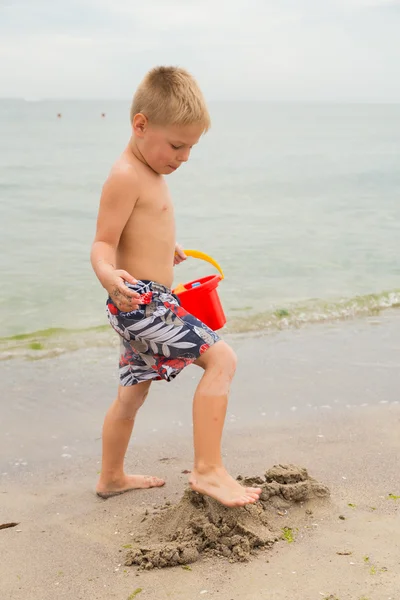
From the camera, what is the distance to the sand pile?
2.66 m

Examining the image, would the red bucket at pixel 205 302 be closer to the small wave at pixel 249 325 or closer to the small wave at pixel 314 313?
the small wave at pixel 249 325

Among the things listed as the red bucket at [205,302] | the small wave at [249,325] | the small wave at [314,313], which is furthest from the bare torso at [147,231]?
the small wave at [314,313]

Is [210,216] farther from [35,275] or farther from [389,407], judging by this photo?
[389,407]

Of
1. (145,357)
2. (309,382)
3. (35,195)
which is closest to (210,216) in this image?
(35,195)

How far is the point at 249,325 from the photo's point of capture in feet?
21.5

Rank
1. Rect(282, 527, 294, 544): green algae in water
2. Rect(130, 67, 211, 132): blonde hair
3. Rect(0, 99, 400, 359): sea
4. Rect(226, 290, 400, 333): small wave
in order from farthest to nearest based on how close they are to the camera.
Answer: Rect(0, 99, 400, 359): sea
Rect(226, 290, 400, 333): small wave
Rect(130, 67, 211, 132): blonde hair
Rect(282, 527, 294, 544): green algae in water

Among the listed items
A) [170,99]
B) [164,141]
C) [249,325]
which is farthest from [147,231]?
[249,325]

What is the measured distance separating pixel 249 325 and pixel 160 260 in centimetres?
354

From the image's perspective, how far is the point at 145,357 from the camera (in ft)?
9.98

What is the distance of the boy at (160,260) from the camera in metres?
2.86

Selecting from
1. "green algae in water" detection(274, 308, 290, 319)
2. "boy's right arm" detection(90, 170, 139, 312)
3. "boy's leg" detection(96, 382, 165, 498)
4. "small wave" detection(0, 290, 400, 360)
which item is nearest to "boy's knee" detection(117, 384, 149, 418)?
"boy's leg" detection(96, 382, 165, 498)

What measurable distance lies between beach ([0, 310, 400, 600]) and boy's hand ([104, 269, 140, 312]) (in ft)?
2.91

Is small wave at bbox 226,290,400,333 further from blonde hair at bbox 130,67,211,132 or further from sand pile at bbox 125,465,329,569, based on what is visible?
blonde hair at bbox 130,67,211,132

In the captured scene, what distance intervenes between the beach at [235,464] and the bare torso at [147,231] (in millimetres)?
995
